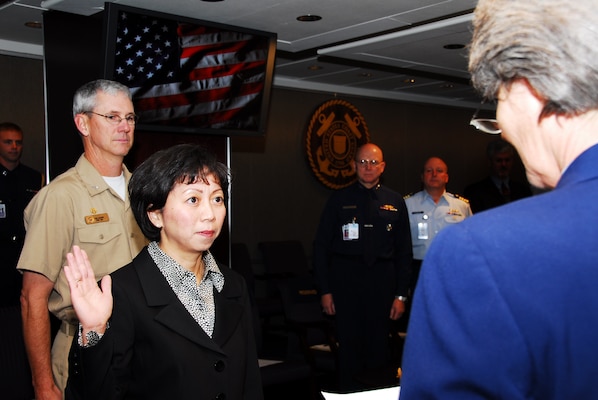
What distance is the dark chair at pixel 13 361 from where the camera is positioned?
3275 mm

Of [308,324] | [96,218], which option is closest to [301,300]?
[308,324]

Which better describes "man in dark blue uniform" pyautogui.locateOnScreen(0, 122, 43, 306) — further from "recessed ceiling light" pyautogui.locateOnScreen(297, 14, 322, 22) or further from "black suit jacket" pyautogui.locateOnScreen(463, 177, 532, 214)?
"black suit jacket" pyautogui.locateOnScreen(463, 177, 532, 214)

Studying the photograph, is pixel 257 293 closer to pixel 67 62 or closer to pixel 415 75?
pixel 415 75

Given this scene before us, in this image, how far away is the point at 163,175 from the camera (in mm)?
2150

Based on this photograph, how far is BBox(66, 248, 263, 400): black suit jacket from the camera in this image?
1.87 m

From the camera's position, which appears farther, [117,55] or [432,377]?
[117,55]

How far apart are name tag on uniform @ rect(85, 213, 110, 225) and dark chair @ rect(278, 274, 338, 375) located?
2.79 m

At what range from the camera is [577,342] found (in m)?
0.82

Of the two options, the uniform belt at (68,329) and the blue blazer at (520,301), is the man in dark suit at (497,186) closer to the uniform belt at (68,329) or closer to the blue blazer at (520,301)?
the uniform belt at (68,329)

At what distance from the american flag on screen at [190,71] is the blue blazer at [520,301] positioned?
373cm

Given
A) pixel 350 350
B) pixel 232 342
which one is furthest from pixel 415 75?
pixel 232 342

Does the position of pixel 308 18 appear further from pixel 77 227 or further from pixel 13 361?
pixel 13 361

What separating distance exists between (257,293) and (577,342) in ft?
23.9

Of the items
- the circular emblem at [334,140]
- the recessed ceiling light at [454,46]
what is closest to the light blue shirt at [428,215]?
the recessed ceiling light at [454,46]
